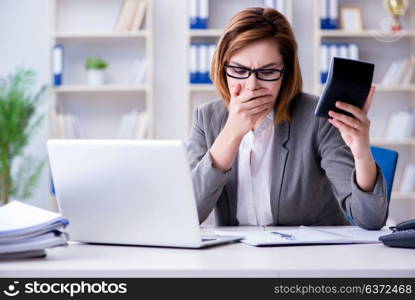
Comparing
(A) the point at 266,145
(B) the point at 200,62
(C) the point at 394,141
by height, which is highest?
(B) the point at 200,62

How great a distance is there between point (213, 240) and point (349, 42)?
3692mm

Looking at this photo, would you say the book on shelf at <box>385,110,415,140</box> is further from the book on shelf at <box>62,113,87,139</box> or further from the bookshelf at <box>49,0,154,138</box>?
the book on shelf at <box>62,113,87,139</box>

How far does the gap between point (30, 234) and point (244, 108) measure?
2.52ft

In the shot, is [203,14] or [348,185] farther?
[203,14]

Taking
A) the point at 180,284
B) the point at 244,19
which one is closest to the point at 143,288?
the point at 180,284

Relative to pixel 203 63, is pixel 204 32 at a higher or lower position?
higher

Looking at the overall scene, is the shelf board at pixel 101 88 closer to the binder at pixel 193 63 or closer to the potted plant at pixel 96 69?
the potted plant at pixel 96 69

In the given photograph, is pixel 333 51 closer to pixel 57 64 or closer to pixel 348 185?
pixel 57 64

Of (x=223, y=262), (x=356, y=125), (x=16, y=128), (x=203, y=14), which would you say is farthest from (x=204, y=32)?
(x=223, y=262)

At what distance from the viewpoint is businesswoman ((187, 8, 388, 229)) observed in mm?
1876

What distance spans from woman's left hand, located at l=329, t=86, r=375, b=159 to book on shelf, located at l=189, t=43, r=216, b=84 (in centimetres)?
309

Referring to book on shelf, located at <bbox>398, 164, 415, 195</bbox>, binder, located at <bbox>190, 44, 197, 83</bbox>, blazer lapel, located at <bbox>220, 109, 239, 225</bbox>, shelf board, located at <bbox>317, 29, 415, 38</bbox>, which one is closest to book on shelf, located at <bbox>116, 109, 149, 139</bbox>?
binder, located at <bbox>190, 44, 197, 83</bbox>

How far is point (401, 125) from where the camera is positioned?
4781mm

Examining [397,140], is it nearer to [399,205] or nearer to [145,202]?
[399,205]
